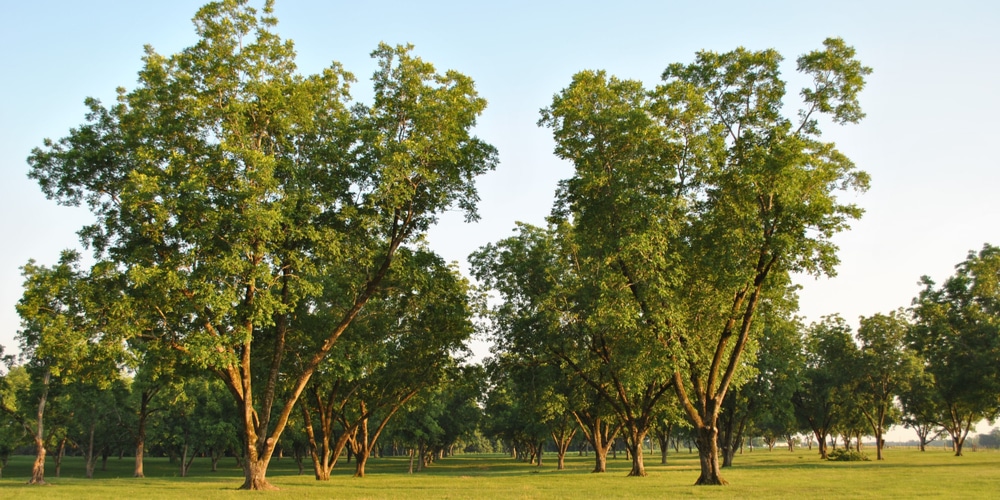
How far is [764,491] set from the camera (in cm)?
2327

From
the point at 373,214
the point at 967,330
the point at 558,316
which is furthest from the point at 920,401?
the point at 373,214

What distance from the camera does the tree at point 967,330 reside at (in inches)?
1690

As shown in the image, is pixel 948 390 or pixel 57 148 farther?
pixel 948 390

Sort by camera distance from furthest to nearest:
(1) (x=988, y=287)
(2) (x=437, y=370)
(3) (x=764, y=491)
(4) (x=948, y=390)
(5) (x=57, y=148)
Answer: (4) (x=948, y=390) → (1) (x=988, y=287) → (2) (x=437, y=370) → (5) (x=57, y=148) → (3) (x=764, y=491)

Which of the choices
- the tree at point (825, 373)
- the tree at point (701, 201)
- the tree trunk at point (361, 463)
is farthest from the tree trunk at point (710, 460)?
the tree at point (825, 373)

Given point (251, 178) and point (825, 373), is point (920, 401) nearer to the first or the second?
point (825, 373)

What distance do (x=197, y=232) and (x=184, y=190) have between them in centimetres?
163

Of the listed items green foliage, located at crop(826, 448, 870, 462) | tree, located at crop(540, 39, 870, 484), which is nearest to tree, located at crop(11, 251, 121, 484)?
tree, located at crop(540, 39, 870, 484)

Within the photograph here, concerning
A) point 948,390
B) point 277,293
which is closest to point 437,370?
point 277,293

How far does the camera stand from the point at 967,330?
149 ft

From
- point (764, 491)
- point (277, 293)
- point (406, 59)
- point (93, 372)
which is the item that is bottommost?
point (764, 491)

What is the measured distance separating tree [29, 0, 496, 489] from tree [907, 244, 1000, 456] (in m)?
36.1

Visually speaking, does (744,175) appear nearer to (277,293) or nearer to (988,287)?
(277,293)

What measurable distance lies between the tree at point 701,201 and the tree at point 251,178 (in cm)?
613
